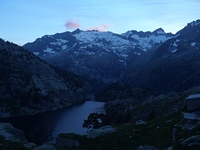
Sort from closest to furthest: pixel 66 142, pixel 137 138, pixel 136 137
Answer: pixel 137 138 → pixel 136 137 → pixel 66 142

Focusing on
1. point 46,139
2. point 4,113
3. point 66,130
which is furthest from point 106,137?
point 4,113

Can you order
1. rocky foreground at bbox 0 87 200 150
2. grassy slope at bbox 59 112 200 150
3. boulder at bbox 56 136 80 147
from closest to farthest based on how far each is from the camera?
rocky foreground at bbox 0 87 200 150
grassy slope at bbox 59 112 200 150
boulder at bbox 56 136 80 147

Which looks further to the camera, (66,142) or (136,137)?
(66,142)

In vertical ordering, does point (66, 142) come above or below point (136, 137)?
below

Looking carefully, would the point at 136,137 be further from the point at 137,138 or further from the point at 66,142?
the point at 66,142

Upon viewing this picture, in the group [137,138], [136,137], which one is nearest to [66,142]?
[136,137]

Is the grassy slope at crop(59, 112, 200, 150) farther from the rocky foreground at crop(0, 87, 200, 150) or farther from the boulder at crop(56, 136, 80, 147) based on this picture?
the boulder at crop(56, 136, 80, 147)

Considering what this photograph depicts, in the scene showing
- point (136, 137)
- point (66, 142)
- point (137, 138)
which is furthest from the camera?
point (66, 142)

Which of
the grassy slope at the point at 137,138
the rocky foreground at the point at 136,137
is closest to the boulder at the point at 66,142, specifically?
the rocky foreground at the point at 136,137

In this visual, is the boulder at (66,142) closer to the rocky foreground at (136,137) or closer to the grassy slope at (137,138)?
the rocky foreground at (136,137)

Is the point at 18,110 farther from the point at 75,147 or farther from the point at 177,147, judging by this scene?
the point at 177,147

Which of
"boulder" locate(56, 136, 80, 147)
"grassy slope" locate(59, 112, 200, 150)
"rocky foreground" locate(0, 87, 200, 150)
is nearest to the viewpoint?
"rocky foreground" locate(0, 87, 200, 150)

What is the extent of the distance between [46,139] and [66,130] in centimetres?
2083

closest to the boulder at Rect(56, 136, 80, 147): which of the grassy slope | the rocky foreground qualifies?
the rocky foreground
